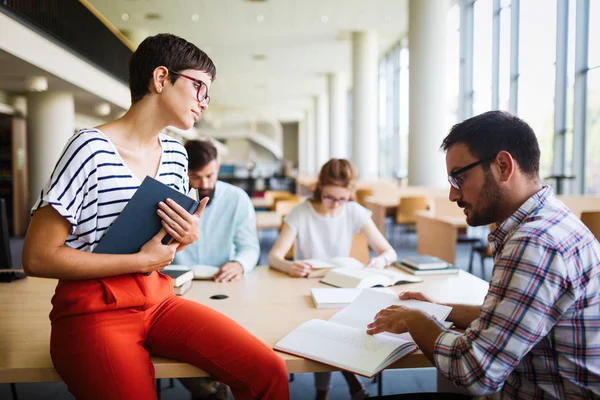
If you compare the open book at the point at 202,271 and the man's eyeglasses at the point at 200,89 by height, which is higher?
the man's eyeglasses at the point at 200,89

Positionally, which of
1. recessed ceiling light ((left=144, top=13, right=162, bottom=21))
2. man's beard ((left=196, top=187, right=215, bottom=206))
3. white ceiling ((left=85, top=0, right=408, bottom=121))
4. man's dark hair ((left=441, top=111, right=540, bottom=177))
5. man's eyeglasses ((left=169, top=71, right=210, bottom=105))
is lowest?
man's beard ((left=196, top=187, right=215, bottom=206))

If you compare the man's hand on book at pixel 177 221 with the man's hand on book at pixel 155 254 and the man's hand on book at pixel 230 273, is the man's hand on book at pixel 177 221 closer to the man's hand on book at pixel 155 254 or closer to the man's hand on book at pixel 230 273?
the man's hand on book at pixel 155 254

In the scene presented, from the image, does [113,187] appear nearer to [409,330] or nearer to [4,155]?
[409,330]

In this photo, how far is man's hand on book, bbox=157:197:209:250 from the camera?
115 cm

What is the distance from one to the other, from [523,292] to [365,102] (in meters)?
11.4

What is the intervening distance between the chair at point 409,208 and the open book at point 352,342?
5.04 meters

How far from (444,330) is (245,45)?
12335 millimetres

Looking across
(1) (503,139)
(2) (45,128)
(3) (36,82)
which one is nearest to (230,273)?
(1) (503,139)

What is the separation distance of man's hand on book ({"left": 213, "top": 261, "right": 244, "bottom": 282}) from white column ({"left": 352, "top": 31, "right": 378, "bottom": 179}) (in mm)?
10302

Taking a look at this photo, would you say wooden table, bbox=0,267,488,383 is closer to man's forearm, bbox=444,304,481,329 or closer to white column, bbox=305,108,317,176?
man's forearm, bbox=444,304,481,329

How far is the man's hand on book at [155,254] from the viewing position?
3.73ft

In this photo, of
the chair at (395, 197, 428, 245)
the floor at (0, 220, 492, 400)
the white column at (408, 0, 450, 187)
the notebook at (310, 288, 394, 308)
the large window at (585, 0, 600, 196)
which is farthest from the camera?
the white column at (408, 0, 450, 187)

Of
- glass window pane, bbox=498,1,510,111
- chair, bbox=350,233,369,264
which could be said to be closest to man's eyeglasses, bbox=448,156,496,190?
chair, bbox=350,233,369,264

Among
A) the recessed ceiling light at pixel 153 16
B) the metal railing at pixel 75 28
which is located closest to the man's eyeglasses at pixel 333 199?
the metal railing at pixel 75 28
